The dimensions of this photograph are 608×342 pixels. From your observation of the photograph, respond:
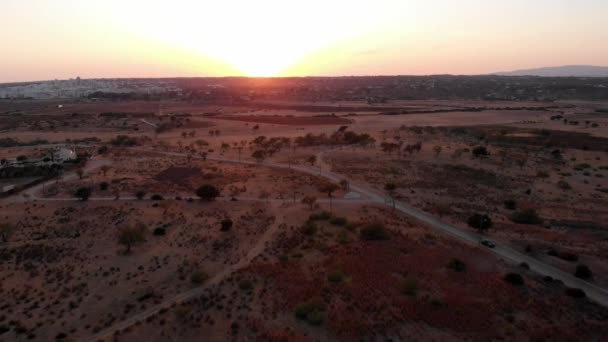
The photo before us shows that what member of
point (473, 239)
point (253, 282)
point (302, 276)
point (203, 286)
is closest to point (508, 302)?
point (473, 239)

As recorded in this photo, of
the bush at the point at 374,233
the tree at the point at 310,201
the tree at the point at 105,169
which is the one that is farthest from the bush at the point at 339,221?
the tree at the point at 105,169

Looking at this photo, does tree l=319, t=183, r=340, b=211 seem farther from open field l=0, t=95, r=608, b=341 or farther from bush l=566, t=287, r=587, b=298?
bush l=566, t=287, r=587, b=298

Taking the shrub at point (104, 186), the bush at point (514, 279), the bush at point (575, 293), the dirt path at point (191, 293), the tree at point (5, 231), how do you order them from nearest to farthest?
1. the dirt path at point (191, 293)
2. the bush at point (575, 293)
3. the bush at point (514, 279)
4. the tree at point (5, 231)
5. the shrub at point (104, 186)

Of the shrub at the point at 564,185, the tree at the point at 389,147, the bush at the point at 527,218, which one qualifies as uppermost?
the tree at the point at 389,147

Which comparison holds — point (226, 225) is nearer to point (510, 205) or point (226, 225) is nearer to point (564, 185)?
point (510, 205)

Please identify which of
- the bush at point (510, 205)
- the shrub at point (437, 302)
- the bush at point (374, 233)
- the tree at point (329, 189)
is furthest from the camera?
the tree at point (329, 189)

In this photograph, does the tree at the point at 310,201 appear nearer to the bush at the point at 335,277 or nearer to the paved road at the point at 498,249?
the paved road at the point at 498,249

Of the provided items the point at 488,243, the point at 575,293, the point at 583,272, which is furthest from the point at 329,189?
the point at 575,293

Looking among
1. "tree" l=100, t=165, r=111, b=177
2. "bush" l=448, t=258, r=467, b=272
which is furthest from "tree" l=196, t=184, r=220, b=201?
"bush" l=448, t=258, r=467, b=272
